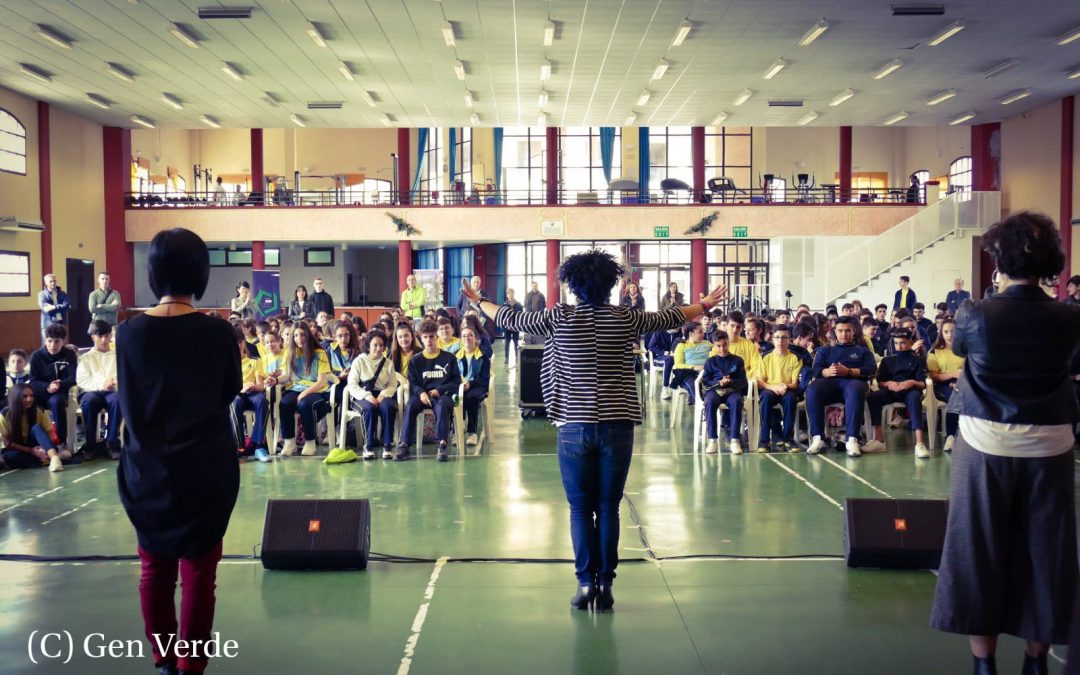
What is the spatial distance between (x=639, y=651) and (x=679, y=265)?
996 inches

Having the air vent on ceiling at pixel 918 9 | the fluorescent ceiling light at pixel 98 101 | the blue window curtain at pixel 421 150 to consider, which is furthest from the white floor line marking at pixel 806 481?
the blue window curtain at pixel 421 150

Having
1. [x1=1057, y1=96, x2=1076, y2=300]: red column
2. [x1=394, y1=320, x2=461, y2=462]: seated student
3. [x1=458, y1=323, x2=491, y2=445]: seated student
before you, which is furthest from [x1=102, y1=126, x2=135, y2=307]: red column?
[x1=1057, y1=96, x2=1076, y2=300]: red column

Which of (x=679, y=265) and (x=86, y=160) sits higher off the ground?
(x=86, y=160)

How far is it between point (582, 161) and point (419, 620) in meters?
27.4

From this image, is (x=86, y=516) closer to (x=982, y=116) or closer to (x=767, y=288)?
(x=767, y=288)

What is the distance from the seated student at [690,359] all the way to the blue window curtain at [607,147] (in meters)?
20.2

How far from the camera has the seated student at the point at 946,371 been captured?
27.3 ft

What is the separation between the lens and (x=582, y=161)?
30.5 meters

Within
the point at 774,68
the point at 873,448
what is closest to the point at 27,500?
the point at 873,448

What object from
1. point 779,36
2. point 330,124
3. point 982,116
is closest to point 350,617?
point 779,36

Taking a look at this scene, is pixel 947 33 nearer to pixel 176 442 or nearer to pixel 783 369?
pixel 783 369

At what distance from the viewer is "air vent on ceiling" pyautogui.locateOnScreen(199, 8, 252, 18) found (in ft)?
43.1

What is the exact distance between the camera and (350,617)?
408 cm

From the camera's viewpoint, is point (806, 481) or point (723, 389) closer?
point (806, 481)
